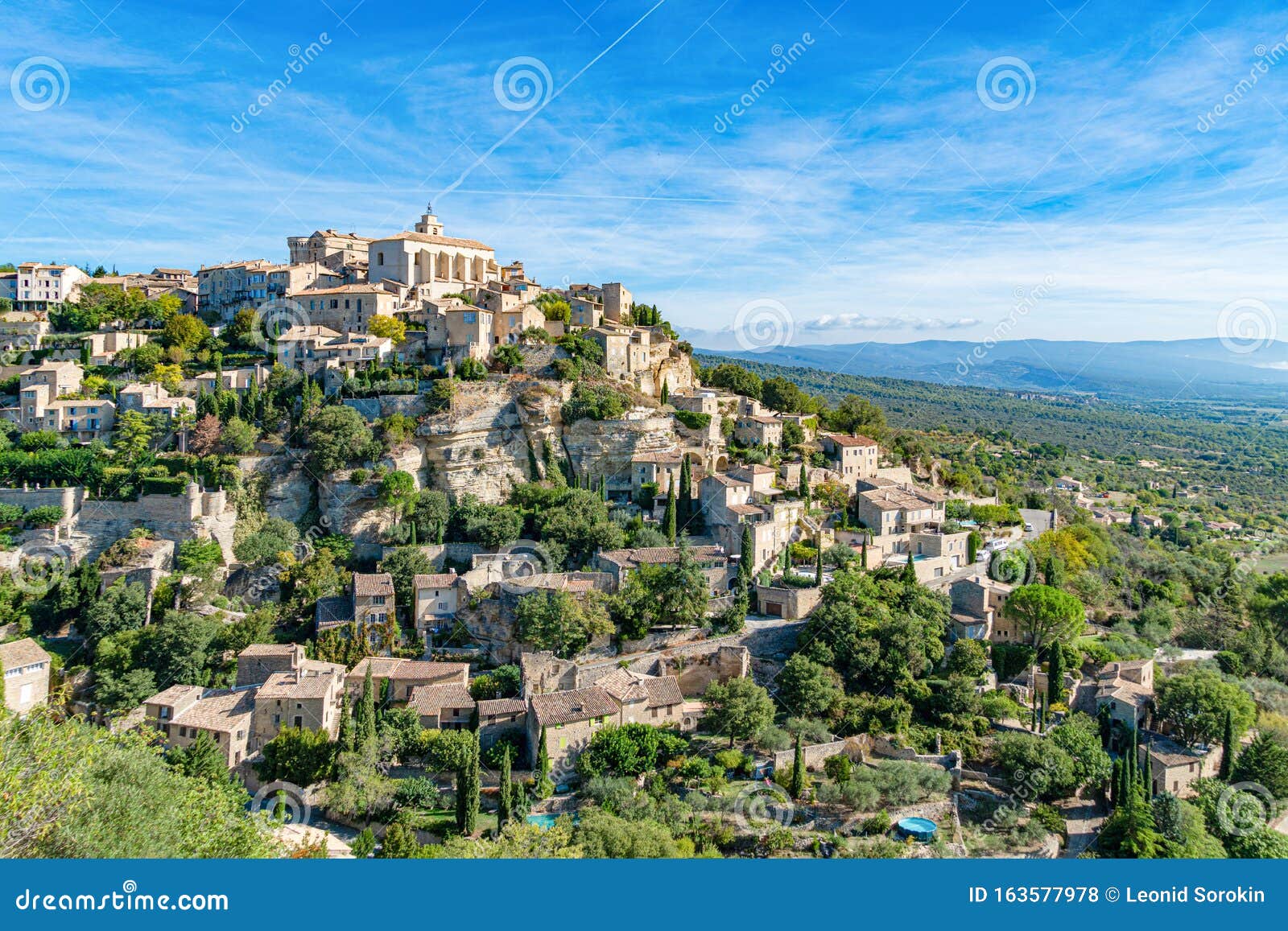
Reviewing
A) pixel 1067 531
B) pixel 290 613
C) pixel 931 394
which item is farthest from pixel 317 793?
pixel 931 394

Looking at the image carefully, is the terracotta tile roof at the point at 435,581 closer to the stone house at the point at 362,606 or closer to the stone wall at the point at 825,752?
the stone house at the point at 362,606

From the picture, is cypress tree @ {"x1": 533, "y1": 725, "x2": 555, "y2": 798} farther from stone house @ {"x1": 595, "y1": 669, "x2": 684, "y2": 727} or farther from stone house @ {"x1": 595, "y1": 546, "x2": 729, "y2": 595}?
stone house @ {"x1": 595, "y1": 546, "x2": 729, "y2": 595}

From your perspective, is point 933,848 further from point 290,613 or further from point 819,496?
point 290,613

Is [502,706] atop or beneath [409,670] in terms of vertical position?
beneath

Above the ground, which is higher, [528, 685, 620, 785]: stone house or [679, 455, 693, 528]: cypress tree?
[679, 455, 693, 528]: cypress tree

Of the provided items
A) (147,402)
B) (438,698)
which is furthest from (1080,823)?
(147,402)

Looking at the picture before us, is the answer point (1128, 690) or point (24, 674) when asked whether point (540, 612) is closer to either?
point (24, 674)

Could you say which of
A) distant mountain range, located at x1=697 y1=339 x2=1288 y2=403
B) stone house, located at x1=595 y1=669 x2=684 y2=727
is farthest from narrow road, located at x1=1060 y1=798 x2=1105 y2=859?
distant mountain range, located at x1=697 y1=339 x2=1288 y2=403
